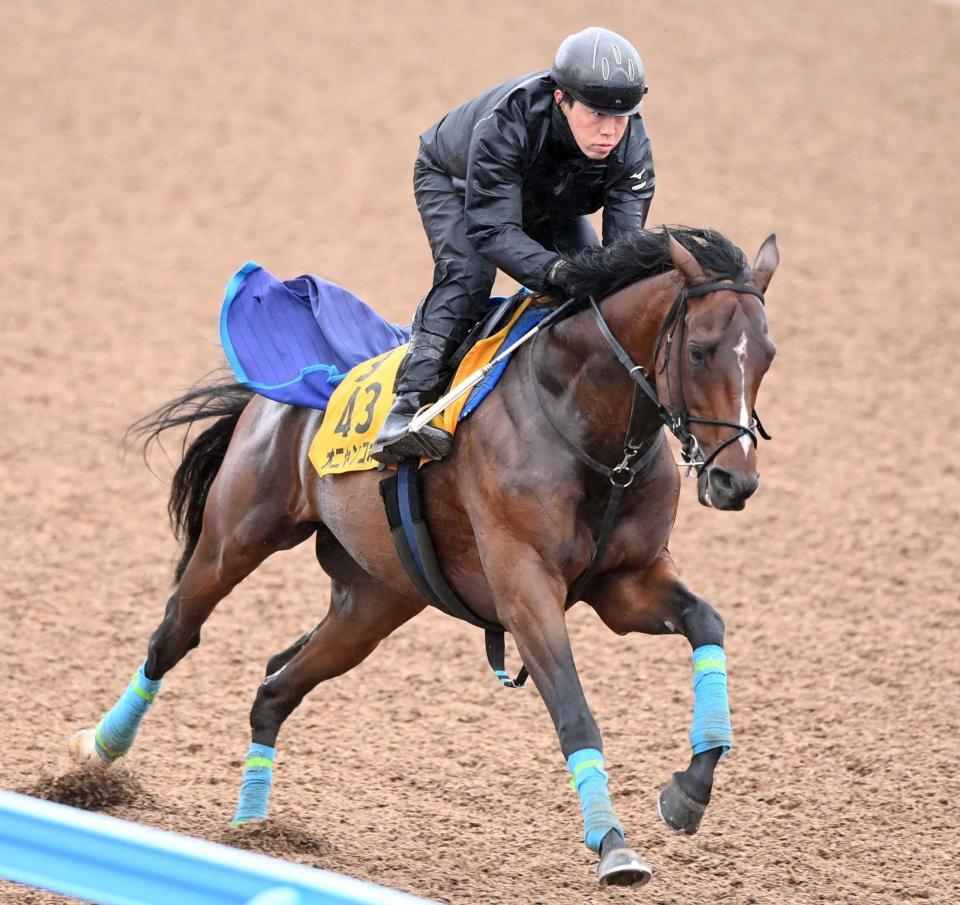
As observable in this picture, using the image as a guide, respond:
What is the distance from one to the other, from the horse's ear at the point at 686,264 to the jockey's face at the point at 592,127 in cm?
51

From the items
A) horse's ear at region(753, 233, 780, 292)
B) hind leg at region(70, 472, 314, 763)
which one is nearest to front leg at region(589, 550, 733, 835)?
horse's ear at region(753, 233, 780, 292)

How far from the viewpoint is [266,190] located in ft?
47.1

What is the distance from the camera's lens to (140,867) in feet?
12.2

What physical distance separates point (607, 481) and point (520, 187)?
39.6 inches

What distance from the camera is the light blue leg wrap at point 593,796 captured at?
4.34 meters

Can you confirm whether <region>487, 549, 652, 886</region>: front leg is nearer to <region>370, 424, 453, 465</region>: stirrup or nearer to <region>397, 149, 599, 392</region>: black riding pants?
<region>370, 424, 453, 465</region>: stirrup

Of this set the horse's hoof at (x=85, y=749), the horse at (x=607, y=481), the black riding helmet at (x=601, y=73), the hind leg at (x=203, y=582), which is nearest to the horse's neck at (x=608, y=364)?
the horse at (x=607, y=481)

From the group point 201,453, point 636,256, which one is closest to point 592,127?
point 636,256

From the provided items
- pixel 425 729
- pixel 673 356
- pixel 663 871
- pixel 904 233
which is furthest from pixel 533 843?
pixel 904 233

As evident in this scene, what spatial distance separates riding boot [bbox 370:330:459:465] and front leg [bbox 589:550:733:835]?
0.77 meters

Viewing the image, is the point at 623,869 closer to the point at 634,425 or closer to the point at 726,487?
the point at 726,487

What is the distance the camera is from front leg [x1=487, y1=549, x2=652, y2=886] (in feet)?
14.1

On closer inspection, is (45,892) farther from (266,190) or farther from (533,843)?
(266,190)

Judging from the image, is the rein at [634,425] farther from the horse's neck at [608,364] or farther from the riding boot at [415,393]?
the riding boot at [415,393]
